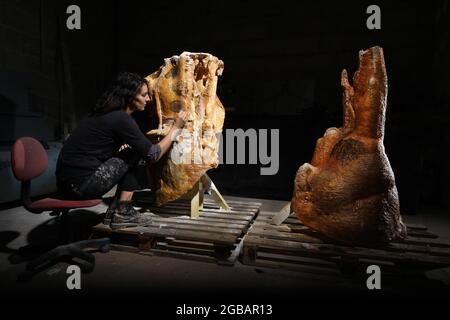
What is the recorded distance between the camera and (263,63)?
7156 millimetres

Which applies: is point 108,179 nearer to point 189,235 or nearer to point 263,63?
point 189,235

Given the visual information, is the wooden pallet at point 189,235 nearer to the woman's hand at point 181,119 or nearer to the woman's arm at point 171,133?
the woman's arm at point 171,133

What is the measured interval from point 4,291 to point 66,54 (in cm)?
603

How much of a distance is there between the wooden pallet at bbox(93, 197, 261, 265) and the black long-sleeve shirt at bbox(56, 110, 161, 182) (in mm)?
687

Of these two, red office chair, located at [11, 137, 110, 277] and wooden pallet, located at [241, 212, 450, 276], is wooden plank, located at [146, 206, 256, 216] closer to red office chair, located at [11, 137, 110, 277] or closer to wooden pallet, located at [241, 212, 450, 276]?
wooden pallet, located at [241, 212, 450, 276]

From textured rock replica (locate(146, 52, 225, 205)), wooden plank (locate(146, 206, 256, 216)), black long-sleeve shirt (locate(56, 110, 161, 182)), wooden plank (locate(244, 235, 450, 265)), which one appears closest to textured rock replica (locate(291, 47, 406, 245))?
wooden plank (locate(244, 235, 450, 265))

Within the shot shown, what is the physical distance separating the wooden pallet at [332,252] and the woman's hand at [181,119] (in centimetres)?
124

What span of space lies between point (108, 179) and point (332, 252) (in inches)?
78.5

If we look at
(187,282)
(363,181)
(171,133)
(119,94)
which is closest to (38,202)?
(119,94)

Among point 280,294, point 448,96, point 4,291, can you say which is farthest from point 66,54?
point 448,96

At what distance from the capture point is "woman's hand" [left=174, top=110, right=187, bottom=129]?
10.3ft

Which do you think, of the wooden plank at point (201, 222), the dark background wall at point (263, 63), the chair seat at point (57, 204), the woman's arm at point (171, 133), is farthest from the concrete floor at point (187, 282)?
the dark background wall at point (263, 63)

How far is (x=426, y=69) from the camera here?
6.29m

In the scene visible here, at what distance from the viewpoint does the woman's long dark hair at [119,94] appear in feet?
9.39
